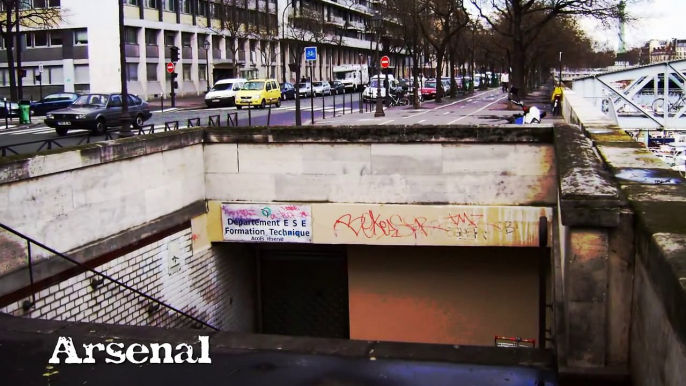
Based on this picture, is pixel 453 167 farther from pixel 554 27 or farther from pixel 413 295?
pixel 554 27

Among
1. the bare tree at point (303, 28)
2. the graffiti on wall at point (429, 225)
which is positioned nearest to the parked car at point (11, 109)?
the graffiti on wall at point (429, 225)

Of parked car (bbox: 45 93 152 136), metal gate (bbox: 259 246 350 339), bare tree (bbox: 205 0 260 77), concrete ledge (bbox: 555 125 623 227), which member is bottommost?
metal gate (bbox: 259 246 350 339)

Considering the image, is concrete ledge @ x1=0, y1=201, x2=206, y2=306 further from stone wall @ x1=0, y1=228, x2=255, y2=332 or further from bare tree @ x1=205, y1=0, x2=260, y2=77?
bare tree @ x1=205, y1=0, x2=260, y2=77

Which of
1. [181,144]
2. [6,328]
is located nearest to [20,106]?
[181,144]

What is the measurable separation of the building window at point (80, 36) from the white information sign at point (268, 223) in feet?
163

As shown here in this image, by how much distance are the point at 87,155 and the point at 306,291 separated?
683cm

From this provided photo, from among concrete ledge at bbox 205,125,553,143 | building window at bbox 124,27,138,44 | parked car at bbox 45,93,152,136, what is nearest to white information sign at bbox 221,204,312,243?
concrete ledge at bbox 205,125,553,143

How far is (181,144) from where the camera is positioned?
1323 cm

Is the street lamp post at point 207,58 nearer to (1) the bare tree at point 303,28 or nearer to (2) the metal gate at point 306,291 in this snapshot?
(1) the bare tree at point 303,28

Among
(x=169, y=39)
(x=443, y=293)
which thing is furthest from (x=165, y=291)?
(x=169, y=39)

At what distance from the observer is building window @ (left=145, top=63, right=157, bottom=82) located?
2440 inches

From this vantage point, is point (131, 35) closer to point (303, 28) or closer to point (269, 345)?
point (303, 28)

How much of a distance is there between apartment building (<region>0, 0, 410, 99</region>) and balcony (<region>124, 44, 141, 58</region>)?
8cm

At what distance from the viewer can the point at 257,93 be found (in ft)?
144
